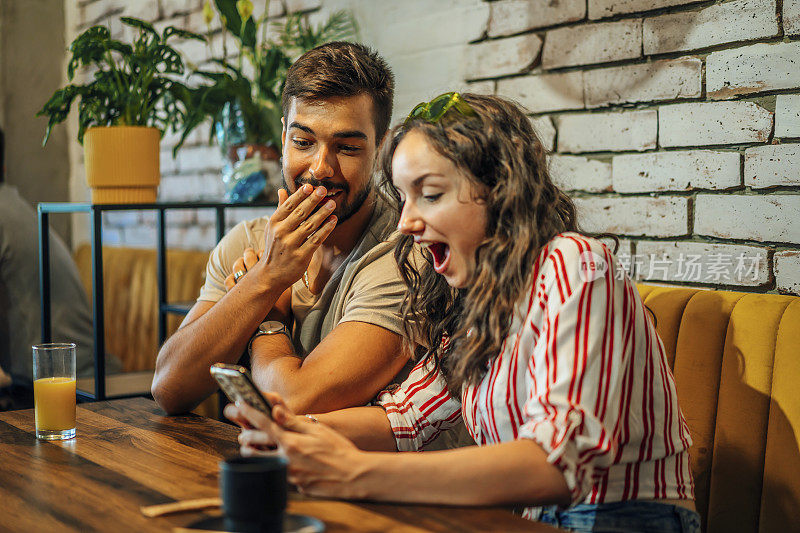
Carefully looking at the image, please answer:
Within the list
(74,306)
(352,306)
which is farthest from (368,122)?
(74,306)

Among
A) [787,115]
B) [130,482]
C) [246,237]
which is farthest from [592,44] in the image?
[130,482]

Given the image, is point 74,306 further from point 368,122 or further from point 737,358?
point 737,358

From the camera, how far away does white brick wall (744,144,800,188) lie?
5.07ft

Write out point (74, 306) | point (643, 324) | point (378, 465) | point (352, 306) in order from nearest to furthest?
1. point (378, 465)
2. point (643, 324)
3. point (352, 306)
4. point (74, 306)

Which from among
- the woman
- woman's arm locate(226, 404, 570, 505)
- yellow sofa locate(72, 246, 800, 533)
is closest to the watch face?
the woman

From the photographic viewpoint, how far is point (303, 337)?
66.2 inches

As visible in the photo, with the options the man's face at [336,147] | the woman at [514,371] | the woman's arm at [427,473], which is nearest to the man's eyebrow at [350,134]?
the man's face at [336,147]

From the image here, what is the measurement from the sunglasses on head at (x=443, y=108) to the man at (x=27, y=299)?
1.77 m

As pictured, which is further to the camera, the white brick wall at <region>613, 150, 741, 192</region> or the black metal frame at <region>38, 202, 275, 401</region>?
the black metal frame at <region>38, 202, 275, 401</region>

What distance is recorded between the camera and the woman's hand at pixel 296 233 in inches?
62.0

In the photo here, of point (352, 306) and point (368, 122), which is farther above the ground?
point (368, 122)

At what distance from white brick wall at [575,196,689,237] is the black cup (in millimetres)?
1146

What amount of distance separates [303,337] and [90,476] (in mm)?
616

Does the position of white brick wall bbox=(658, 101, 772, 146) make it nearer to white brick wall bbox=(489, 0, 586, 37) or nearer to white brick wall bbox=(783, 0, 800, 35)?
white brick wall bbox=(783, 0, 800, 35)
